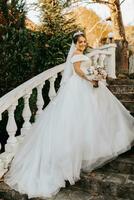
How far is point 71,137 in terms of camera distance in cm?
419

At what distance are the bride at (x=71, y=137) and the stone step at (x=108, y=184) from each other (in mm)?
140

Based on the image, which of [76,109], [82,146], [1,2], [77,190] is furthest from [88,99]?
[1,2]

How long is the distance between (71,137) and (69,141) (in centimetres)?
6

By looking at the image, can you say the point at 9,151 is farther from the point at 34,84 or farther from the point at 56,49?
the point at 56,49

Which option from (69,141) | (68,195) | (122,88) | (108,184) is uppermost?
(122,88)

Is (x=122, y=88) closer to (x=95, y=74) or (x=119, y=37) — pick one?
(x=95, y=74)

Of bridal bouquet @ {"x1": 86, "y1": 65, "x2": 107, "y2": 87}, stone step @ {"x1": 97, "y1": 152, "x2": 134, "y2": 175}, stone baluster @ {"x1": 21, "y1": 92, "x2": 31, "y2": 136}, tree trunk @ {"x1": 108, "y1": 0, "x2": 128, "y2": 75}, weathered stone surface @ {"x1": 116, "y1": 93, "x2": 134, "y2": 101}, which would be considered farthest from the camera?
tree trunk @ {"x1": 108, "y1": 0, "x2": 128, "y2": 75}

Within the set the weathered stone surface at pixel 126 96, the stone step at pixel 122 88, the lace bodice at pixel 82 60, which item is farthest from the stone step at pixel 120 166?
the stone step at pixel 122 88

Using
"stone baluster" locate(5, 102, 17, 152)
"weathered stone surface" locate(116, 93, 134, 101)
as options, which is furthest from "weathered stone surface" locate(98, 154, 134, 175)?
"weathered stone surface" locate(116, 93, 134, 101)

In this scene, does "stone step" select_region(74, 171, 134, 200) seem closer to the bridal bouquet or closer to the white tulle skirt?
the white tulle skirt

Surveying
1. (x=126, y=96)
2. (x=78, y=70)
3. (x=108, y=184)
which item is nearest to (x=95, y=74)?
(x=78, y=70)

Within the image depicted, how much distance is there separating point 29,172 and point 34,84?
1.40 meters

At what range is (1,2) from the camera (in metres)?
6.64

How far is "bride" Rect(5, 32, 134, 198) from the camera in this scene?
4.08 meters
